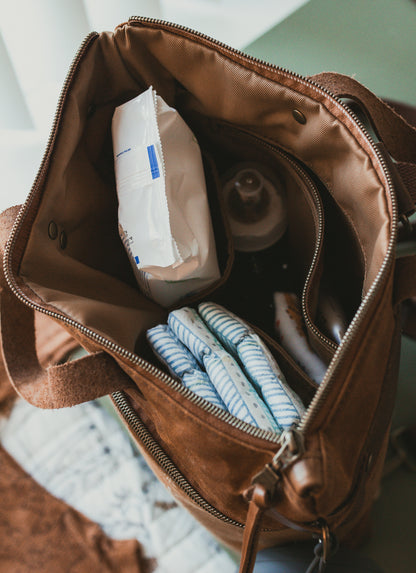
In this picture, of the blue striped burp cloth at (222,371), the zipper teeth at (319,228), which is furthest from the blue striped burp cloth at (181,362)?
the zipper teeth at (319,228)

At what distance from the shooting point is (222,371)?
421 millimetres

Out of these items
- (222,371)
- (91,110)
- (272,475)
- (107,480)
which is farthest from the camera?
(107,480)

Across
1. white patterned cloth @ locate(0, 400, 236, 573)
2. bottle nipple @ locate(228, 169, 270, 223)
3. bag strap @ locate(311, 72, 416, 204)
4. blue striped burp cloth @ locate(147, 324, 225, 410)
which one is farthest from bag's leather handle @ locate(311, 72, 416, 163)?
white patterned cloth @ locate(0, 400, 236, 573)

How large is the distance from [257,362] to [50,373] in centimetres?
18

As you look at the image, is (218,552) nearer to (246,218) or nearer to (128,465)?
(128,465)

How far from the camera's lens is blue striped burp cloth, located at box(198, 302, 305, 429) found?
1.33 feet

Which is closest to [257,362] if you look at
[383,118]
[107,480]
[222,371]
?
[222,371]

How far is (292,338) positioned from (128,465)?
0.33 m

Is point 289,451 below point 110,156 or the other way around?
below

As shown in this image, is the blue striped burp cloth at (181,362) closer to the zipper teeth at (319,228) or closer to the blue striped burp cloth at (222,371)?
the blue striped burp cloth at (222,371)

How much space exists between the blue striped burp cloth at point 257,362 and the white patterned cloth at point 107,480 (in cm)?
31

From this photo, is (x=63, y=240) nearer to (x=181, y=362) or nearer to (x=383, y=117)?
(x=181, y=362)

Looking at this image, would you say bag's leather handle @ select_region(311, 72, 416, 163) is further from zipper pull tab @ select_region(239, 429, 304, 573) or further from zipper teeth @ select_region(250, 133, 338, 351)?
zipper pull tab @ select_region(239, 429, 304, 573)

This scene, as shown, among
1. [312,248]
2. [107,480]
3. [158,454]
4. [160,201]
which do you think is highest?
[160,201]
